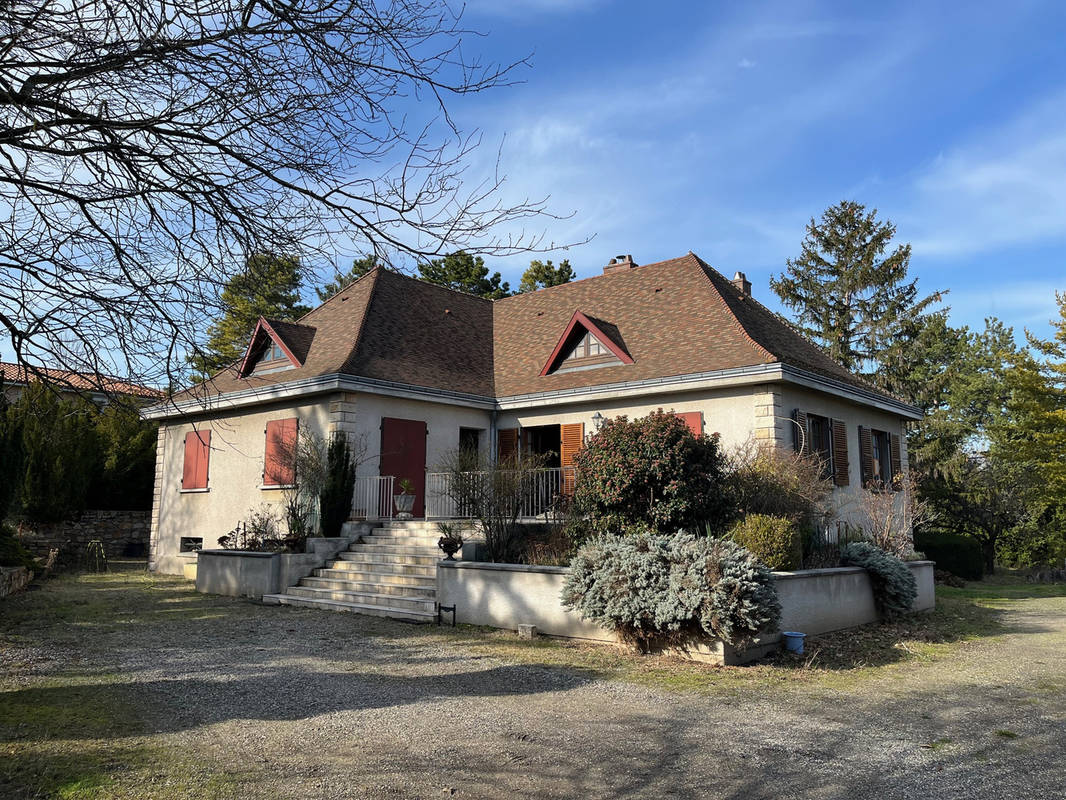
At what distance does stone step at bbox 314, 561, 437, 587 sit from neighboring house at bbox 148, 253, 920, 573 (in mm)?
2113

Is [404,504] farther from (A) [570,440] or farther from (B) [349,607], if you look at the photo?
(A) [570,440]

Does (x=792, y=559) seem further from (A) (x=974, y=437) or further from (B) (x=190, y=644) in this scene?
(A) (x=974, y=437)

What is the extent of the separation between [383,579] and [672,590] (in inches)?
239

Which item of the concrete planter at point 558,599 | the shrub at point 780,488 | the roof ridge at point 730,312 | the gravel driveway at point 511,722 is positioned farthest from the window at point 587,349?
the gravel driveway at point 511,722

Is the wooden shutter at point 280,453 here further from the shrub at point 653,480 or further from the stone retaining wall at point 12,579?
the shrub at point 653,480

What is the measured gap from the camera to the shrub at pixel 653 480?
10781 mm

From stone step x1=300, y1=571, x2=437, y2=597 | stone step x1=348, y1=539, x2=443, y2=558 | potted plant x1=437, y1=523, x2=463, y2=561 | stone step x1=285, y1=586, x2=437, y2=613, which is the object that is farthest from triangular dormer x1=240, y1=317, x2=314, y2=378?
potted plant x1=437, y1=523, x2=463, y2=561

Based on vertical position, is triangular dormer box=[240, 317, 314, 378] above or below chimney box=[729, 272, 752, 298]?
below

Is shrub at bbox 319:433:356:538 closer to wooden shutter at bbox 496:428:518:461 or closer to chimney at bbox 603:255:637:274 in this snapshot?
wooden shutter at bbox 496:428:518:461

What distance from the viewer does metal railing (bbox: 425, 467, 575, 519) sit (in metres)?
12.7

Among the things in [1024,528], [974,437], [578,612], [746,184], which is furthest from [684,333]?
[974,437]

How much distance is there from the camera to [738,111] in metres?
8.30

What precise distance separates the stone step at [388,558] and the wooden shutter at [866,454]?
34.5 ft

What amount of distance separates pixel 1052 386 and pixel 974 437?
15777 mm
